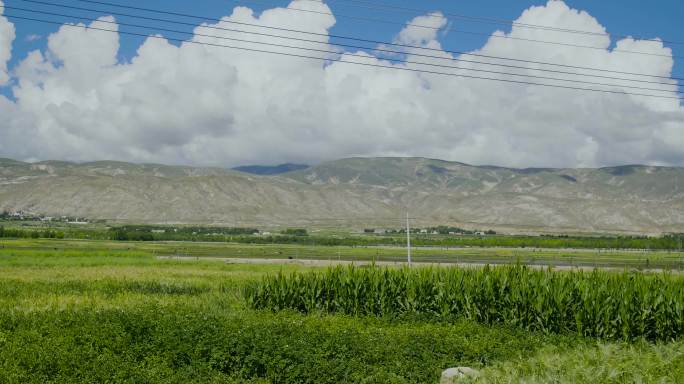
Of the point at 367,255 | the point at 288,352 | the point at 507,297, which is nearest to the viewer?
the point at 288,352

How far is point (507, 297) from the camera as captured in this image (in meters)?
28.5

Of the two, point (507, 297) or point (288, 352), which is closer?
point (288, 352)

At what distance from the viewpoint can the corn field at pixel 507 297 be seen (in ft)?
88.1

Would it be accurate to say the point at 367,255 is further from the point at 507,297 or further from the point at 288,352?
the point at 288,352

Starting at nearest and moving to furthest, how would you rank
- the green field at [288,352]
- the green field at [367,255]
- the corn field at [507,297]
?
the green field at [288,352] → the corn field at [507,297] → the green field at [367,255]

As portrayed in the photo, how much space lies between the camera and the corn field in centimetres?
2686

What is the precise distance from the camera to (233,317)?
2636cm

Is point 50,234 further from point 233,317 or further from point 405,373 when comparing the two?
point 405,373

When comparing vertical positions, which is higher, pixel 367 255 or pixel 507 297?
pixel 507 297

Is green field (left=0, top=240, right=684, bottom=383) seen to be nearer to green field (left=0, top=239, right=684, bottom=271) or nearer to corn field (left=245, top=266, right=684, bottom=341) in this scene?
corn field (left=245, top=266, right=684, bottom=341)

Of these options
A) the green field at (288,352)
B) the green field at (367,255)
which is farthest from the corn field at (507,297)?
the green field at (367,255)

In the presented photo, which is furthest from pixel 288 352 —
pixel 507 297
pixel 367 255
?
pixel 367 255

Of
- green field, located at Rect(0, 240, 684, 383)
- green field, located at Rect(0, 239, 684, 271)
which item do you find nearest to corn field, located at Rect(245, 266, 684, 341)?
green field, located at Rect(0, 240, 684, 383)

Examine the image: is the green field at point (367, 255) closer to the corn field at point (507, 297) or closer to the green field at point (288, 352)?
the corn field at point (507, 297)
